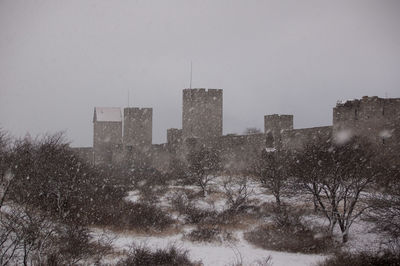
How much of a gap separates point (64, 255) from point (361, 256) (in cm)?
828

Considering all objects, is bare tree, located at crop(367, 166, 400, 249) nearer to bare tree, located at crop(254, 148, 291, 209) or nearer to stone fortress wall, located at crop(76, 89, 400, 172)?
bare tree, located at crop(254, 148, 291, 209)

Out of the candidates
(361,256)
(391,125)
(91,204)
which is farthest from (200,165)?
(361,256)

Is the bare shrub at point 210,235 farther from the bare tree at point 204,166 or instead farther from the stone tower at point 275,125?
the stone tower at point 275,125

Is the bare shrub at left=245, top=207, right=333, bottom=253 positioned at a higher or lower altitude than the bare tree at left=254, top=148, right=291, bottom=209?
lower

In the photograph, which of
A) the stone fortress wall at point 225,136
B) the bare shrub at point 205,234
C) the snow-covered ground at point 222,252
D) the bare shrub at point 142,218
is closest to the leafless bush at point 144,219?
the bare shrub at point 142,218

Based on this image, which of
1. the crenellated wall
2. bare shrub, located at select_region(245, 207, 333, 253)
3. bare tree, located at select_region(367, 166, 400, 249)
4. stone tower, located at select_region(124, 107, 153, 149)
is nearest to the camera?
→ bare tree, located at select_region(367, 166, 400, 249)

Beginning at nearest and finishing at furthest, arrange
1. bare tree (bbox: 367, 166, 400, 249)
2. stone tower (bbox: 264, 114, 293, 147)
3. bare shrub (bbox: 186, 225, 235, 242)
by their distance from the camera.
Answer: bare tree (bbox: 367, 166, 400, 249) < bare shrub (bbox: 186, 225, 235, 242) < stone tower (bbox: 264, 114, 293, 147)

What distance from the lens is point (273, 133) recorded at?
Answer: 23.5 meters

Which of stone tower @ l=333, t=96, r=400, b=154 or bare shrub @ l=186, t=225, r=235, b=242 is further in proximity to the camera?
stone tower @ l=333, t=96, r=400, b=154

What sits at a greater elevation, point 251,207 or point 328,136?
point 328,136

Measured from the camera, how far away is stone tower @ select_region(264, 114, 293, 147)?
76.9 feet

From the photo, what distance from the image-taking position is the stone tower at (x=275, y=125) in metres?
23.4

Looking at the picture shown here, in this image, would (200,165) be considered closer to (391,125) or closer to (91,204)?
(91,204)

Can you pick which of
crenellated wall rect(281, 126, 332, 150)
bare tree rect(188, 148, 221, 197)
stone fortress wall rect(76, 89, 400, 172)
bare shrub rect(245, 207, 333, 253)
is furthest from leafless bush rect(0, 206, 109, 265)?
stone fortress wall rect(76, 89, 400, 172)
